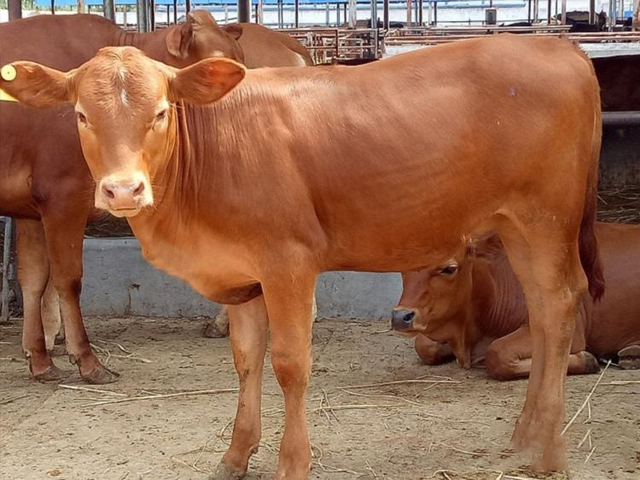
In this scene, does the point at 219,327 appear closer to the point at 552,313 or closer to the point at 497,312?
the point at 497,312

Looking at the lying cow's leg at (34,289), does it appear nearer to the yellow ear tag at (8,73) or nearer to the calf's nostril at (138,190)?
the yellow ear tag at (8,73)

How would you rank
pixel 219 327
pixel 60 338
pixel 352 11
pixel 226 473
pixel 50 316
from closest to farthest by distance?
pixel 226 473 → pixel 50 316 → pixel 60 338 → pixel 219 327 → pixel 352 11

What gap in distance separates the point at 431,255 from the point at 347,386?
176 centimetres

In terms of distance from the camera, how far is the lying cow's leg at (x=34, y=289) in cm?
654

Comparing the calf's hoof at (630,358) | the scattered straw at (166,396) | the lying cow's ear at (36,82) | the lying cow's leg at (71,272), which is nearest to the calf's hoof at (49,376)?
the lying cow's leg at (71,272)

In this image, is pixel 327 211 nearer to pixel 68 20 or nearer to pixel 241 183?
pixel 241 183

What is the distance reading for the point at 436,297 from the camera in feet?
20.9

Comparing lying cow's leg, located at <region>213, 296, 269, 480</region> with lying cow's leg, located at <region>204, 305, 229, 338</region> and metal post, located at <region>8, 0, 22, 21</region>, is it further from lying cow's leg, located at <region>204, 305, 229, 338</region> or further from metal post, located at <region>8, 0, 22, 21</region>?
metal post, located at <region>8, 0, 22, 21</region>

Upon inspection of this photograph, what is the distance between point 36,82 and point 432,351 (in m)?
3.40

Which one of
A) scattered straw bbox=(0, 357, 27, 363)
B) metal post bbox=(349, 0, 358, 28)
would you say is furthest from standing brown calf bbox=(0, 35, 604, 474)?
metal post bbox=(349, 0, 358, 28)

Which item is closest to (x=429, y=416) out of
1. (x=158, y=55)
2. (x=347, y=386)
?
(x=347, y=386)

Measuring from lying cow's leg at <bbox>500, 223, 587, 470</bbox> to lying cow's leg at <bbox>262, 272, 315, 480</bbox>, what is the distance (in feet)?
3.73

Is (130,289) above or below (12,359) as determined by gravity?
above

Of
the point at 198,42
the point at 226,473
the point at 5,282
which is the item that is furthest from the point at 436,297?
the point at 5,282
